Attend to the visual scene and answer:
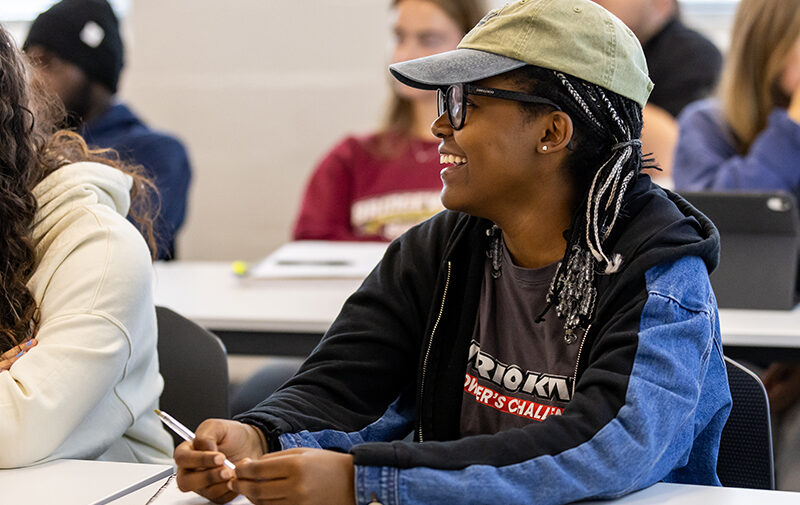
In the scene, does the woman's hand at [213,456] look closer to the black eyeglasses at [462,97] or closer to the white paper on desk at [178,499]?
the white paper on desk at [178,499]

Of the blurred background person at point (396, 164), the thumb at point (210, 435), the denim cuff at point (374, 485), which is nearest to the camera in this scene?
the denim cuff at point (374, 485)

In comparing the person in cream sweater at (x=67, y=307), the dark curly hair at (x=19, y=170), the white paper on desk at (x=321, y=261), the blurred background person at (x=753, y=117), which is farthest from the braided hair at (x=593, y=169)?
the blurred background person at (x=753, y=117)

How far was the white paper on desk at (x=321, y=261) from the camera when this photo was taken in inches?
99.0

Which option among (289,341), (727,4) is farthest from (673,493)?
(727,4)

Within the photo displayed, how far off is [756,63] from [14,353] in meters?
2.29

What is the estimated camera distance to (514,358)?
1348 mm

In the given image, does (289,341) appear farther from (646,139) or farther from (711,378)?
(646,139)

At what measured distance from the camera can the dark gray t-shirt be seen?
1.30 meters

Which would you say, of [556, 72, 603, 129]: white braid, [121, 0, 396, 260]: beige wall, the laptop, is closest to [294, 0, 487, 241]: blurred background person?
[121, 0, 396, 260]: beige wall

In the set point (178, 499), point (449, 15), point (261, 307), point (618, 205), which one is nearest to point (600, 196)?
point (618, 205)

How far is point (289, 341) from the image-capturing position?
7.16 ft

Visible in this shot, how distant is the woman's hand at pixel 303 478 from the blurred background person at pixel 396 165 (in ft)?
6.96

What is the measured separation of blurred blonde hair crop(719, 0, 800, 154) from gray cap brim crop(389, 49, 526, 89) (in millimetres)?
1804

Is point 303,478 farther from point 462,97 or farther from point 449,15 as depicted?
point 449,15
